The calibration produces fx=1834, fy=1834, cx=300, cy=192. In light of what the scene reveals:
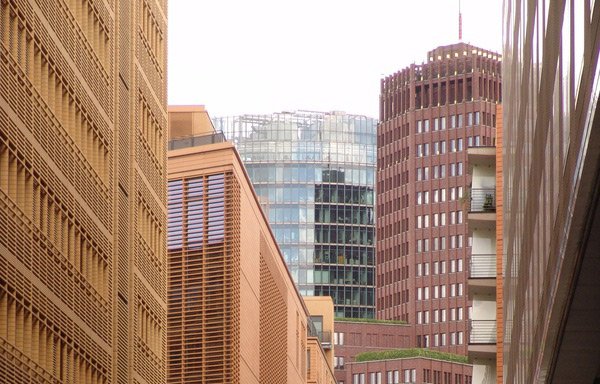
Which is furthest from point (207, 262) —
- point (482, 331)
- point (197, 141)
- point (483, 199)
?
point (483, 199)

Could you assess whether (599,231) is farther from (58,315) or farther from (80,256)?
(80,256)

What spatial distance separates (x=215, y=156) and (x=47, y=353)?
47593 millimetres

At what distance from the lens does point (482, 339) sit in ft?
242

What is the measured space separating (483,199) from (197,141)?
31418 millimetres

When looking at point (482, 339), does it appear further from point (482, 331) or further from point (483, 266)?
point (483, 266)

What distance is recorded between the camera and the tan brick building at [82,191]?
46219 millimetres

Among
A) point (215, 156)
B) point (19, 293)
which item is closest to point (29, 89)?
point (19, 293)

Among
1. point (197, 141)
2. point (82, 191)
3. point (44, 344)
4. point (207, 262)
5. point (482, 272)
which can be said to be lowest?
point (44, 344)

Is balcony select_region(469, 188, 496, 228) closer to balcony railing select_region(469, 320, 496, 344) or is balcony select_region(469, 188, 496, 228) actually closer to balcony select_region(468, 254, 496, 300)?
balcony select_region(468, 254, 496, 300)

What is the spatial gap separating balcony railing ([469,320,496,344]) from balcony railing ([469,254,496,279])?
197 cm

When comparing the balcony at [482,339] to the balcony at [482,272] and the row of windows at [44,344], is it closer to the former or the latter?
the balcony at [482,272]

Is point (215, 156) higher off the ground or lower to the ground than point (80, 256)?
higher

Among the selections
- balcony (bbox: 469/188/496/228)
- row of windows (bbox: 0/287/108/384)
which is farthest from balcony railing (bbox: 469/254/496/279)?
row of windows (bbox: 0/287/108/384)

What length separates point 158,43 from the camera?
80.2 m
